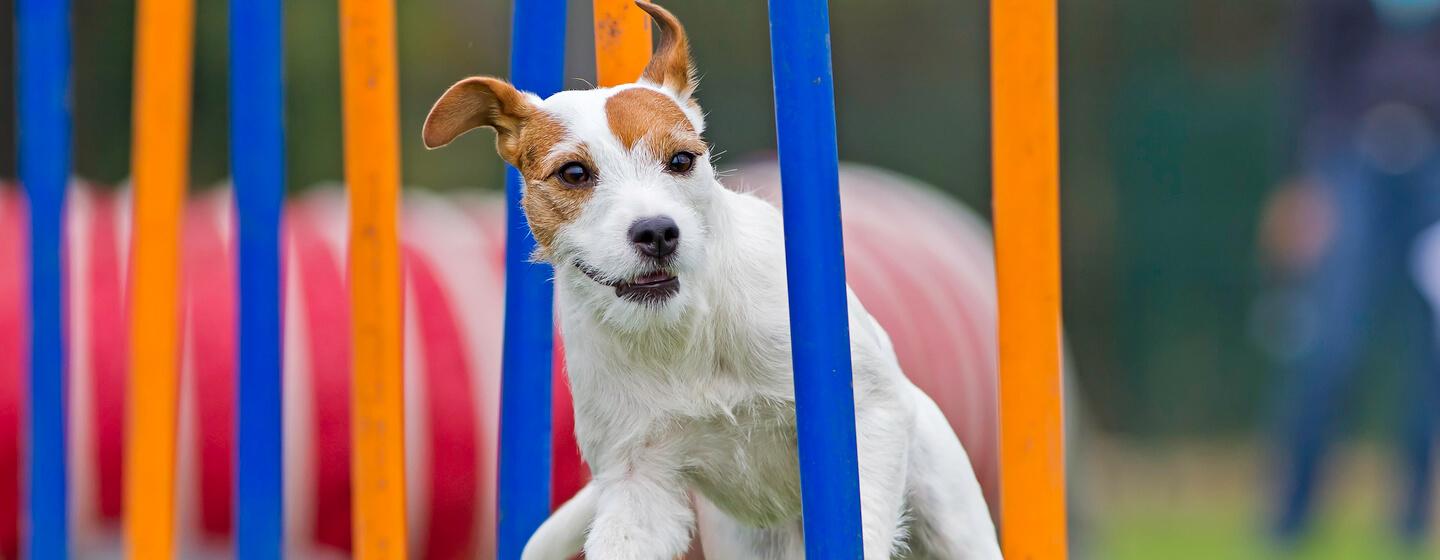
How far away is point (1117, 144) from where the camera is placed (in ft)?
25.3

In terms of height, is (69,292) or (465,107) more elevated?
(465,107)

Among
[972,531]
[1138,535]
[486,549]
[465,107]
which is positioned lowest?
[1138,535]

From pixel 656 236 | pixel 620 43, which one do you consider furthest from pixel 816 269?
pixel 620 43

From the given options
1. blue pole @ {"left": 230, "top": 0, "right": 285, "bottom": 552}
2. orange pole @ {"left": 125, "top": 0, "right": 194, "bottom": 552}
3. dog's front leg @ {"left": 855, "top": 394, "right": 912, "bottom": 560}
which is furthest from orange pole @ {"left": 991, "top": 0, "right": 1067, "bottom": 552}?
orange pole @ {"left": 125, "top": 0, "right": 194, "bottom": 552}

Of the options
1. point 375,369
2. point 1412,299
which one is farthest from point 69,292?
point 1412,299

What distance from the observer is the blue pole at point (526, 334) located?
2.41 metres

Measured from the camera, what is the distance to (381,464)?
8.31ft

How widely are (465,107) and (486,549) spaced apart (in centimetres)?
264

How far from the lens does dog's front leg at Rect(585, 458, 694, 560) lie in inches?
83.3

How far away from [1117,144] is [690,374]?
610cm

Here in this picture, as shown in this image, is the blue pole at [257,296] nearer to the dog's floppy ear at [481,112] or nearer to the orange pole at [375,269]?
the orange pole at [375,269]

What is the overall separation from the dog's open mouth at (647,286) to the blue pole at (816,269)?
0.21 metres

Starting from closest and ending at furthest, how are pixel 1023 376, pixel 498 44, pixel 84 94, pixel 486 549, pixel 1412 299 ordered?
pixel 1023 376 < pixel 486 549 < pixel 1412 299 < pixel 84 94 < pixel 498 44

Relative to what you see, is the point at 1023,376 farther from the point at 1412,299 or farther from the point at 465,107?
the point at 1412,299
